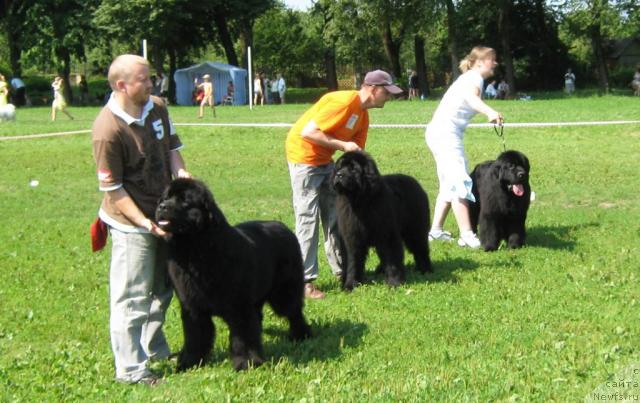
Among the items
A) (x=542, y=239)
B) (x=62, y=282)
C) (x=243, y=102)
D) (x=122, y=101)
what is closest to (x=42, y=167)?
(x=62, y=282)

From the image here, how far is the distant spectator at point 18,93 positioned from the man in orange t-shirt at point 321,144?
43892 millimetres

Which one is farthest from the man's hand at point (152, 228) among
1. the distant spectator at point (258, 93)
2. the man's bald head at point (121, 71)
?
the distant spectator at point (258, 93)

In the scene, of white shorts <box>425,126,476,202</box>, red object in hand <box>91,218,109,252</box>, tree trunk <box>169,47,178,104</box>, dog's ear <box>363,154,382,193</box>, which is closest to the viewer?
red object in hand <box>91,218,109,252</box>

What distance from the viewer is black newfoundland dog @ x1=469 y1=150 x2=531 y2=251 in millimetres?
9383

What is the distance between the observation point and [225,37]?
177 ft

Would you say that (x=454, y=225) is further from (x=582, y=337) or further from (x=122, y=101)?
(x=122, y=101)

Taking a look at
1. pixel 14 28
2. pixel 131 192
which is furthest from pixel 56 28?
pixel 131 192

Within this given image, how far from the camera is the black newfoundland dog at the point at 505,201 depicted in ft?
30.8

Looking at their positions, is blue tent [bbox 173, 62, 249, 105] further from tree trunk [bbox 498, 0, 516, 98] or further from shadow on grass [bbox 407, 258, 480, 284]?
shadow on grass [bbox 407, 258, 480, 284]

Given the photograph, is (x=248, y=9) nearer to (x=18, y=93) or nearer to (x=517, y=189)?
(x=18, y=93)

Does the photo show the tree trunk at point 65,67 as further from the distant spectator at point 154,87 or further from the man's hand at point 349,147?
the man's hand at point 349,147

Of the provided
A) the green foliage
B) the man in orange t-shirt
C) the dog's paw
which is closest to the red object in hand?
the dog's paw

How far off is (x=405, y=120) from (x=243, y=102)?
23.4m

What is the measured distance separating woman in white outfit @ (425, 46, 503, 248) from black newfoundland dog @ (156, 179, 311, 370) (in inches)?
159
